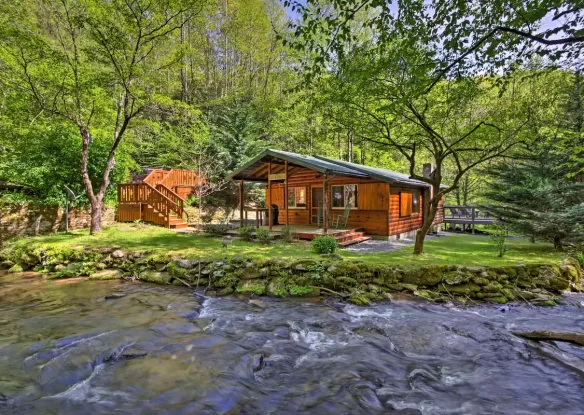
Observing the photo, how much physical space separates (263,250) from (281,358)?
512cm

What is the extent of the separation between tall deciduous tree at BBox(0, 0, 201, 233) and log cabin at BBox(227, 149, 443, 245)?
4.98 m

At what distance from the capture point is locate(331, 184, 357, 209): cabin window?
44.2 ft

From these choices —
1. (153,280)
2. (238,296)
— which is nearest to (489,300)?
(238,296)

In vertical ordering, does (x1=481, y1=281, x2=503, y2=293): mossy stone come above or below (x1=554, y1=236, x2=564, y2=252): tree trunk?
below

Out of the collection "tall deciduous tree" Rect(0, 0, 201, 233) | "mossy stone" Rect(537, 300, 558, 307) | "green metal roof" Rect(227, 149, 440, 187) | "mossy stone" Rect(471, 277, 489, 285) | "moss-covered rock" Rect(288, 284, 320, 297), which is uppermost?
"tall deciduous tree" Rect(0, 0, 201, 233)

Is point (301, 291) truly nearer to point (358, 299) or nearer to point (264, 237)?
point (358, 299)

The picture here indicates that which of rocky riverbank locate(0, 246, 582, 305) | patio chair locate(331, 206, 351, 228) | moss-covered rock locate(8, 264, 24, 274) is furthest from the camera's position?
patio chair locate(331, 206, 351, 228)

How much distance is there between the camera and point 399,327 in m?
5.38

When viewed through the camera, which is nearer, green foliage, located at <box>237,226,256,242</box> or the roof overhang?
the roof overhang

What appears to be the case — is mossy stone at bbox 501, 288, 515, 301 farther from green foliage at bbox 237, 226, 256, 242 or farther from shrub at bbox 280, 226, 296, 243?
green foliage at bbox 237, 226, 256, 242

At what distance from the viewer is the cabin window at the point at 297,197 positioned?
582 inches

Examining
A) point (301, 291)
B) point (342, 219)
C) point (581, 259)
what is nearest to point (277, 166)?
point (342, 219)

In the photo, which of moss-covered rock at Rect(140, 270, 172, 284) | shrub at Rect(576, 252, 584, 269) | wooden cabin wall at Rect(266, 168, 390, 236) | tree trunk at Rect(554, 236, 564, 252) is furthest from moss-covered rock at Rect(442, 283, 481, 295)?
moss-covered rock at Rect(140, 270, 172, 284)

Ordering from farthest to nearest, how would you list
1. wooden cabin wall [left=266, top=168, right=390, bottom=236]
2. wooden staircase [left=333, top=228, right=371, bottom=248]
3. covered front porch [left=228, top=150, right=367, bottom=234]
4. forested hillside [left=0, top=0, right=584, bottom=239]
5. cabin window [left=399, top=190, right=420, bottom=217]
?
cabin window [left=399, top=190, right=420, bottom=217], wooden cabin wall [left=266, top=168, right=390, bottom=236], covered front porch [left=228, top=150, right=367, bottom=234], wooden staircase [left=333, top=228, right=371, bottom=248], forested hillside [left=0, top=0, right=584, bottom=239]
